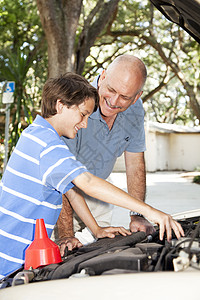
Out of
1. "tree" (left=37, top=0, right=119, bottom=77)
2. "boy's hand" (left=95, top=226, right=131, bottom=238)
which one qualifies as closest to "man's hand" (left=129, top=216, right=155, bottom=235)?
"boy's hand" (left=95, top=226, right=131, bottom=238)

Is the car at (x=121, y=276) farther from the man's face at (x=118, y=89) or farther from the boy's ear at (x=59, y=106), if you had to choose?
the man's face at (x=118, y=89)

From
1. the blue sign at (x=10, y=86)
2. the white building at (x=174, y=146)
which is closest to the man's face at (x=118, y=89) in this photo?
the blue sign at (x=10, y=86)

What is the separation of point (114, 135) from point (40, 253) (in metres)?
1.58

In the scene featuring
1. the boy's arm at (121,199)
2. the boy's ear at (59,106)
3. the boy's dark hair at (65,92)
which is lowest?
the boy's arm at (121,199)

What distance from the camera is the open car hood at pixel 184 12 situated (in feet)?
5.19

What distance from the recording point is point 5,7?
45.9 feet

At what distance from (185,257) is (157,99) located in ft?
112

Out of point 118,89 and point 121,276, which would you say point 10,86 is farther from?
point 121,276

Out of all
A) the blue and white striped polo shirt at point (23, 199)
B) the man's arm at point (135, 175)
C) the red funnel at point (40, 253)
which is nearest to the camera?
the red funnel at point (40, 253)

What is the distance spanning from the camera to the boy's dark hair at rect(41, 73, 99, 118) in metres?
2.00

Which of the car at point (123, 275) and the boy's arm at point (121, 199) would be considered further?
the boy's arm at point (121, 199)

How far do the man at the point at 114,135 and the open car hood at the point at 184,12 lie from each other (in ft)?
2.32

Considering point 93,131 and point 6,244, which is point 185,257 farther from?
point 93,131

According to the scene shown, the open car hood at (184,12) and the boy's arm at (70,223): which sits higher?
the open car hood at (184,12)
